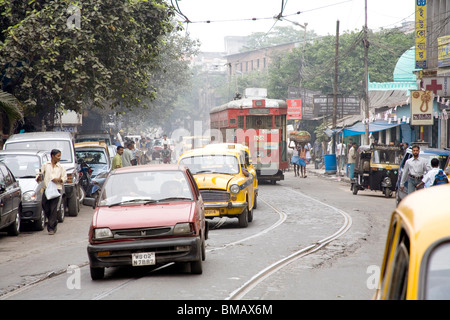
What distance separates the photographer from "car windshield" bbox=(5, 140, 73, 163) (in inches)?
752

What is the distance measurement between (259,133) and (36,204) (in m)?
15.2

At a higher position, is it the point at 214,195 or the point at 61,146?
the point at 61,146

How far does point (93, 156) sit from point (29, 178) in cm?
693

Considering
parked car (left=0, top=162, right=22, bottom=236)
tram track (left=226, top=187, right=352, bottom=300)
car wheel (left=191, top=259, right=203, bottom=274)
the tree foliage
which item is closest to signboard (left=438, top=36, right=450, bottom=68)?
the tree foliage

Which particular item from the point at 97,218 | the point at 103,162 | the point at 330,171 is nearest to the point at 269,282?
the point at 97,218

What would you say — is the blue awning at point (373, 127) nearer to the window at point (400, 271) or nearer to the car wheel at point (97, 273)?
the car wheel at point (97, 273)

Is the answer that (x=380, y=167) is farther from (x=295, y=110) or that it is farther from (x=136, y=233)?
(x=295, y=110)

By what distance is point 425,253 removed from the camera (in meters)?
2.87

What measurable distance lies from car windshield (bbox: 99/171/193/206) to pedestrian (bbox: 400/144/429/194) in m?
9.46

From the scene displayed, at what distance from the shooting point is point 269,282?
893 cm

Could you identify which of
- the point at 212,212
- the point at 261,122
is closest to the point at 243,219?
the point at 212,212
